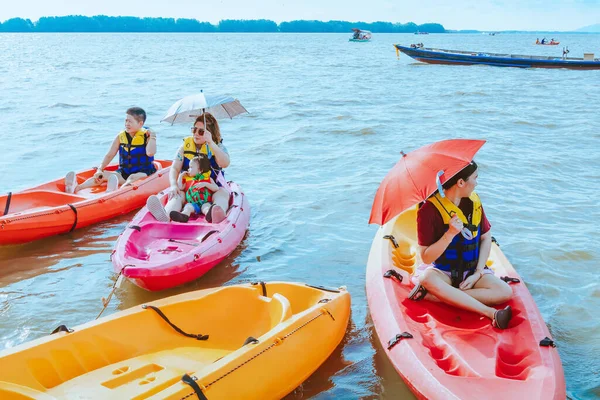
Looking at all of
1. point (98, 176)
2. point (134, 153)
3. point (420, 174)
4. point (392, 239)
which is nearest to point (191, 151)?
point (134, 153)

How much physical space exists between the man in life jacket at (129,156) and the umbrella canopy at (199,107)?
2.84 feet

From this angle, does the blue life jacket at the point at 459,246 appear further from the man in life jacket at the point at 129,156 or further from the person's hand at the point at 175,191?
the man in life jacket at the point at 129,156

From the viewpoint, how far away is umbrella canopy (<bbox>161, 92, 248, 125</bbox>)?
6.12 meters

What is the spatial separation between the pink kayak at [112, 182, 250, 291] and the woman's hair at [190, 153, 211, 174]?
0.50 m

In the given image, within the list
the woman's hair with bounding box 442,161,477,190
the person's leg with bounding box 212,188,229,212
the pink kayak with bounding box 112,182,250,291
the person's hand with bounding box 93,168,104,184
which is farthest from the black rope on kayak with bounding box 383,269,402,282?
the person's hand with bounding box 93,168,104,184

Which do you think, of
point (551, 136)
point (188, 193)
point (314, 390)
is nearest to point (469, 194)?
point (314, 390)

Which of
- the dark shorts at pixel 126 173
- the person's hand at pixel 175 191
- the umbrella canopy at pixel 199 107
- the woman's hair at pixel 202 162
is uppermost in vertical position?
the umbrella canopy at pixel 199 107

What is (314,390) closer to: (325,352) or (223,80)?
(325,352)

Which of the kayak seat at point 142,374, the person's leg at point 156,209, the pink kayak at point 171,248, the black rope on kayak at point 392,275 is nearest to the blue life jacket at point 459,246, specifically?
the black rope on kayak at point 392,275

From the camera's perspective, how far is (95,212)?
23.4 ft

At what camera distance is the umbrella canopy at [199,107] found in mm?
6121

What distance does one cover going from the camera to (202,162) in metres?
6.45

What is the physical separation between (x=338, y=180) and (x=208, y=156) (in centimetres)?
341

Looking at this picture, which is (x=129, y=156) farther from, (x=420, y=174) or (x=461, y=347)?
(x=461, y=347)
